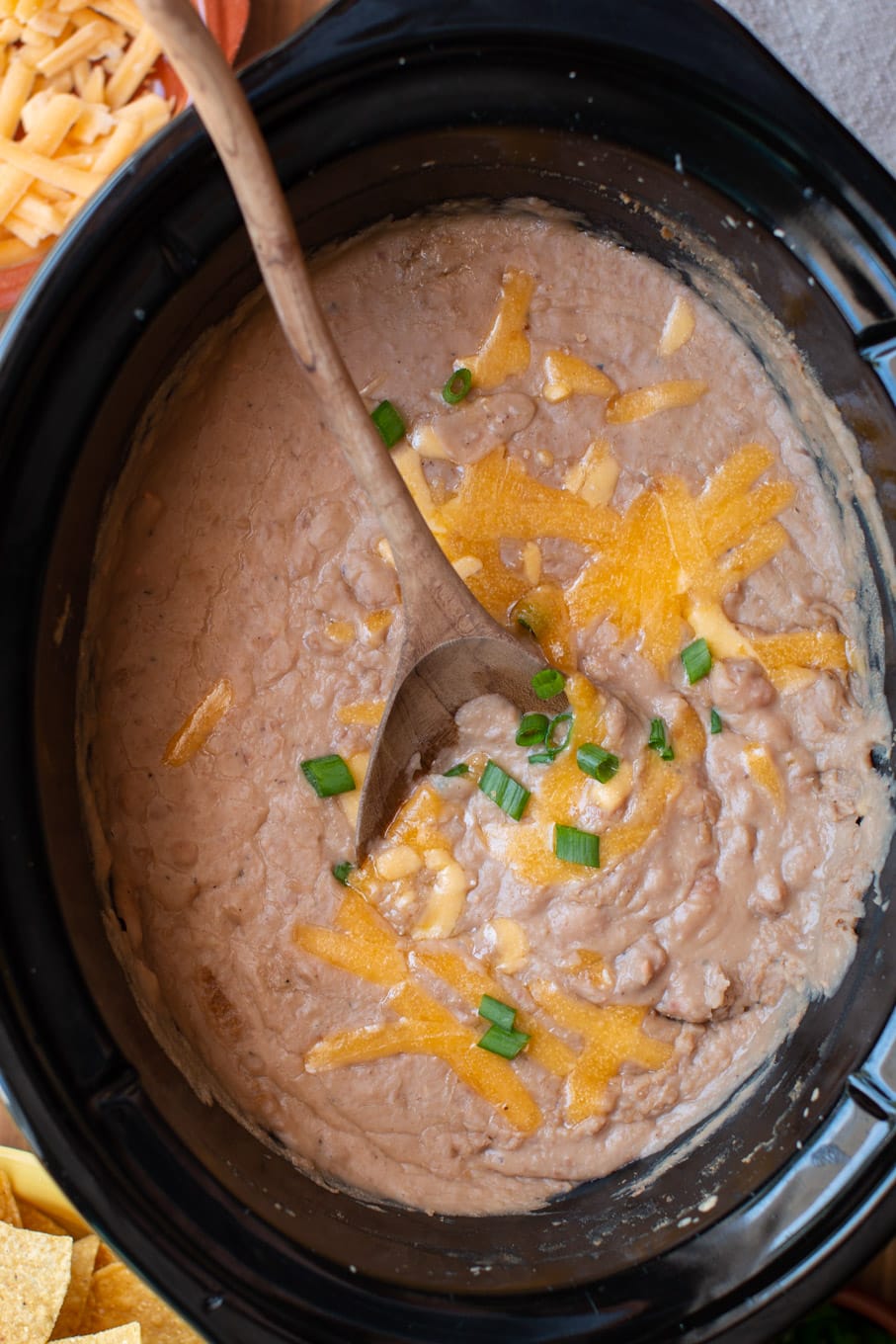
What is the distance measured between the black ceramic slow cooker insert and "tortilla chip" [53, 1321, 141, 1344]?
438mm

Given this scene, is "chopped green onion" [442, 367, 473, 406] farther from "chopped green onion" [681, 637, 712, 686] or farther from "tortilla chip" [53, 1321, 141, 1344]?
"tortilla chip" [53, 1321, 141, 1344]

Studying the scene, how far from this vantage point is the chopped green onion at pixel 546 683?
161 cm

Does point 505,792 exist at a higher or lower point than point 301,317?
lower

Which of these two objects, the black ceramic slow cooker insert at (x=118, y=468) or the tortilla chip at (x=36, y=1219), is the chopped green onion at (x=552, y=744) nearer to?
the black ceramic slow cooker insert at (x=118, y=468)

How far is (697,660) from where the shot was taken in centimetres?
171

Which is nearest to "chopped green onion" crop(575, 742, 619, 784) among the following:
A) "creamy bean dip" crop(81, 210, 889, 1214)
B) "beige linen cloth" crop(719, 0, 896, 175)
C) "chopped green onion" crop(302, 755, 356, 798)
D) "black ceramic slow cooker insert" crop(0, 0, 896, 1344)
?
"creamy bean dip" crop(81, 210, 889, 1214)

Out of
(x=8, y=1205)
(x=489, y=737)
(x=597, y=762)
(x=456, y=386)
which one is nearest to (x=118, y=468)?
(x=456, y=386)

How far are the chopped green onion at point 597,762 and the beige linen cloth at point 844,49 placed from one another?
1.12m

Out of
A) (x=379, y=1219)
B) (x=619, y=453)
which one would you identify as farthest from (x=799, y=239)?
(x=379, y=1219)

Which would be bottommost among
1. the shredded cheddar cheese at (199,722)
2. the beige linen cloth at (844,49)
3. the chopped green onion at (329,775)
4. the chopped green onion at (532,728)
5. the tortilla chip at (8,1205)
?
the tortilla chip at (8,1205)

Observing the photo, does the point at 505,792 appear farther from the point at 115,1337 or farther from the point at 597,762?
the point at 115,1337

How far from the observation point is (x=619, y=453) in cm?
172

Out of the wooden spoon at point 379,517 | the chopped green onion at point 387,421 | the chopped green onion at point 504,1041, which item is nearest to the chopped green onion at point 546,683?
the wooden spoon at point 379,517

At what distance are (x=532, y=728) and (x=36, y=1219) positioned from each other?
127 cm
